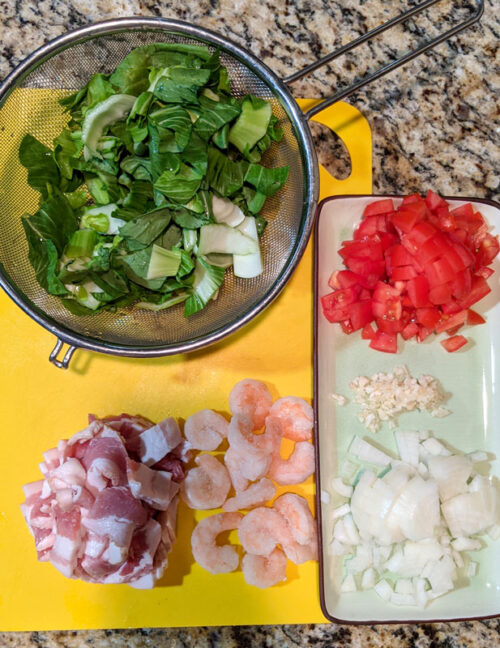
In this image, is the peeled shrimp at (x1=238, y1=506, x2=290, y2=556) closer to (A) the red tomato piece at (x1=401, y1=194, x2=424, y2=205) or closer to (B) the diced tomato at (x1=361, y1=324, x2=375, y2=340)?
(B) the diced tomato at (x1=361, y1=324, x2=375, y2=340)

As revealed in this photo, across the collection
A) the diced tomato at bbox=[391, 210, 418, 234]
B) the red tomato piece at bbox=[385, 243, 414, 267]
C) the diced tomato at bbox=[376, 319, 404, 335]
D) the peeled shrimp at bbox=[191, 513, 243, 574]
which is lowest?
the peeled shrimp at bbox=[191, 513, 243, 574]

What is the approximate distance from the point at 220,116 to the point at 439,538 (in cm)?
124

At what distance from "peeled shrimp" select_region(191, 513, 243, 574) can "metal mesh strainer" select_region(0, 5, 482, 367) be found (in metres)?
0.49

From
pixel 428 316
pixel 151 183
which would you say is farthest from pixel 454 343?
pixel 151 183

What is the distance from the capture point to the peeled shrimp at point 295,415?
5.17 ft

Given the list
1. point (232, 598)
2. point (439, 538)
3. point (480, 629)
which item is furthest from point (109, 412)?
point (480, 629)

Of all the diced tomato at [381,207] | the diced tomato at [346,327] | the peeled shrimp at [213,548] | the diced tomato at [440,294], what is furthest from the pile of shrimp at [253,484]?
the diced tomato at [381,207]

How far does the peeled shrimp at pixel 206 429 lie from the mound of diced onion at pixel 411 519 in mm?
348

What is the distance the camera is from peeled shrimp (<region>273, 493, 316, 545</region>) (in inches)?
60.1

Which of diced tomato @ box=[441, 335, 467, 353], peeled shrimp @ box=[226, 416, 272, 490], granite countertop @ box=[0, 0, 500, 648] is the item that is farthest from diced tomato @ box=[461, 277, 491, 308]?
peeled shrimp @ box=[226, 416, 272, 490]

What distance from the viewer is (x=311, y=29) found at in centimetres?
173

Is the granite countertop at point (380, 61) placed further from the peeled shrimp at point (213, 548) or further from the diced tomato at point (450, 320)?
the peeled shrimp at point (213, 548)

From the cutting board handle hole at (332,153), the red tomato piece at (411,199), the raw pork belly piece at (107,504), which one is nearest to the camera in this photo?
the raw pork belly piece at (107,504)

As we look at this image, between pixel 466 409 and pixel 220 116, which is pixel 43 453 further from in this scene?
pixel 466 409
